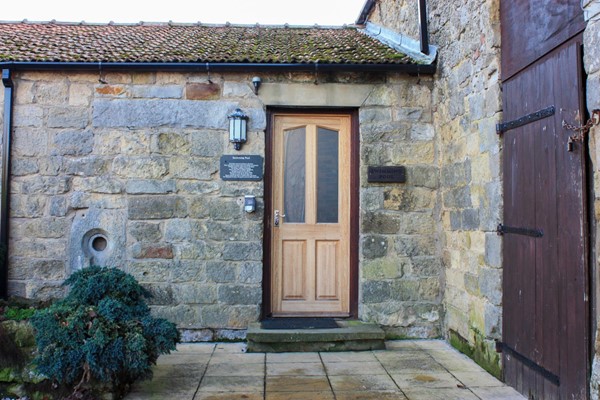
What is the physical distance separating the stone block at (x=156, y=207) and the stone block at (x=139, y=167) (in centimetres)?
23

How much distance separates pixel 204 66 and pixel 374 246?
2545 mm

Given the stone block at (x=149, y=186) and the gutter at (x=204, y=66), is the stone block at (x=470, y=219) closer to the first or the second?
the gutter at (x=204, y=66)

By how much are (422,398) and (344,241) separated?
6.83ft

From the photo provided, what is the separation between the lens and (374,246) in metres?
5.33

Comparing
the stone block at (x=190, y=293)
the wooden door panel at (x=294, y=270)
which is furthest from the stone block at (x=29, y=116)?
the wooden door panel at (x=294, y=270)

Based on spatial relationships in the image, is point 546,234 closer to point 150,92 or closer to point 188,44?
point 150,92

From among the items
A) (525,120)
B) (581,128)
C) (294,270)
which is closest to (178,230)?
(294,270)

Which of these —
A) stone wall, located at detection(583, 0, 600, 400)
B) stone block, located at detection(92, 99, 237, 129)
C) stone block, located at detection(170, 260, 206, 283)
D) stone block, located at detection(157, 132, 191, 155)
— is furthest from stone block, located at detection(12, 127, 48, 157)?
stone wall, located at detection(583, 0, 600, 400)

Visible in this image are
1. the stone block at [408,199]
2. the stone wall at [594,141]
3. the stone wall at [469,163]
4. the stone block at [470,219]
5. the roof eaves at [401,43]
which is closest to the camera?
the stone wall at [594,141]

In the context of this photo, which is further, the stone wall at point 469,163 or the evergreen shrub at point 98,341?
the stone wall at point 469,163

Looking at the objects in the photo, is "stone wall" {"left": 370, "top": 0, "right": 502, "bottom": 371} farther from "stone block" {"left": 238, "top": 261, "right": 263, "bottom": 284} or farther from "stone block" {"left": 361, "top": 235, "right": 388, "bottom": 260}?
"stone block" {"left": 238, "top": 261, "right": 263, "bottom": 284}

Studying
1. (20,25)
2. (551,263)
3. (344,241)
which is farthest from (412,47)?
(20,25)

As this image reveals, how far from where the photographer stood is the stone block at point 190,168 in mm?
5289

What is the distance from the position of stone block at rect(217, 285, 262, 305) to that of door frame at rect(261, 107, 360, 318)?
139 millimetres
